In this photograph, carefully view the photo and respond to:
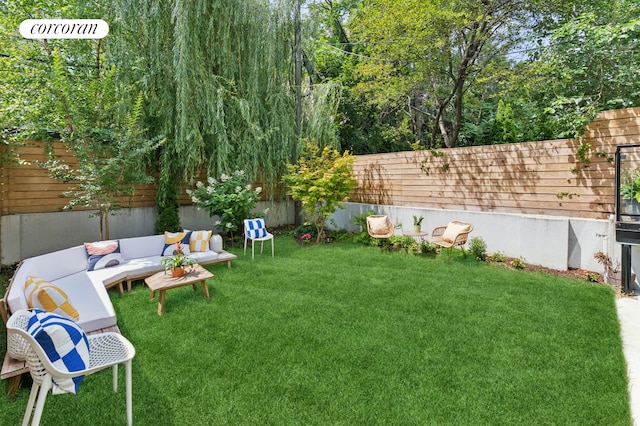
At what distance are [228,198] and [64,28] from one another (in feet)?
14.7

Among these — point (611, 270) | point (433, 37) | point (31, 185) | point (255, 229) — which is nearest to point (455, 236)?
point (611, 270)

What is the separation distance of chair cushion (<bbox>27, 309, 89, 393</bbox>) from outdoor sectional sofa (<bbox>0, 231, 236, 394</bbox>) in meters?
0.57

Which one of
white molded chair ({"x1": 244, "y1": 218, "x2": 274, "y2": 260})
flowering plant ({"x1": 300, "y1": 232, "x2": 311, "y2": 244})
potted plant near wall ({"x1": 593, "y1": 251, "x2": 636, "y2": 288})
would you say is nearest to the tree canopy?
potted plant near wall ({"x1": 593, "y1": 251, "x2": 636, "y2": 288})

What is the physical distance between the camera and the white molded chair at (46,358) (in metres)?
1.82

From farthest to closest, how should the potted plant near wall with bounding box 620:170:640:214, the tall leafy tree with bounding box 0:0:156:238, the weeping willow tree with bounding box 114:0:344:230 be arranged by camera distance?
the weeping willow tree with bounding box 114:0:344:230
the tall leafy tree with bounding box 0:0:156:238
the potted plant near wall with bounding box 620:170:640:214

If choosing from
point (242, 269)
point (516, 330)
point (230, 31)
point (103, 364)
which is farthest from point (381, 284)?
point (230, 31)

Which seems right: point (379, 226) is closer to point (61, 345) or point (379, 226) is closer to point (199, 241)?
point (199, 241)

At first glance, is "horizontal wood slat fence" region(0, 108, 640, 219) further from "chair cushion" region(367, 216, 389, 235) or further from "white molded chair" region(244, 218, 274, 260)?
"white molded chair" region(244, 218, 274, 260)

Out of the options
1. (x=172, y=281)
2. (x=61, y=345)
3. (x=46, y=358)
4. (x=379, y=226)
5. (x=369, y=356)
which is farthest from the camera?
(x=379, y=226)

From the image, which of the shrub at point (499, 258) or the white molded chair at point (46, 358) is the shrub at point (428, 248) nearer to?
the shrub at point (499, 258)

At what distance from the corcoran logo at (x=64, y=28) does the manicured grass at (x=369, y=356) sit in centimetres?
509

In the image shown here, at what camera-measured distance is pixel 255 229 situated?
22.8 feet

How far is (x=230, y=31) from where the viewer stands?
7496 millimetres

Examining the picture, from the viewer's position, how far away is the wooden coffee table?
4.06 metres
